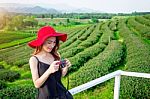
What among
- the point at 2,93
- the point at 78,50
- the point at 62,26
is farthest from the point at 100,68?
the point at 2,93

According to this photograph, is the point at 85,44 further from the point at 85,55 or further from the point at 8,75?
the point at 8,75

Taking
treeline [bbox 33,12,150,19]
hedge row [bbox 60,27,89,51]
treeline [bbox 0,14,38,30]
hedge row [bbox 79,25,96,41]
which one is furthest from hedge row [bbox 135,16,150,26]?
treeline [bbox 0,14,38,30]

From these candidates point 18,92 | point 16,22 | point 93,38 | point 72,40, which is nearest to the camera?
point 18,92

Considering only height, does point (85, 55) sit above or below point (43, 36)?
below

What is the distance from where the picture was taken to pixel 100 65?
567cm

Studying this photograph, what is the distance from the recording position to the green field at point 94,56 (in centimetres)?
401

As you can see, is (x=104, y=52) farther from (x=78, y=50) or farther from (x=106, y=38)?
(x=78, y=50)

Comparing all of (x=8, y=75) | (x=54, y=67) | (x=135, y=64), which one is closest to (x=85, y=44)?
(x=135, y=64)

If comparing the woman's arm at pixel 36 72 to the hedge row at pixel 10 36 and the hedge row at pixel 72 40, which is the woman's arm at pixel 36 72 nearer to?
the hedge row at pixel 10 36

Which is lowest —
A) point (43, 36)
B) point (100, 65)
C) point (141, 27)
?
point (100, 65)

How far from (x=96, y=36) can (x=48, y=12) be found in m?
1.28

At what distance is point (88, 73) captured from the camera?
5332 mm

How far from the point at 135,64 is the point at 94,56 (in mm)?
690

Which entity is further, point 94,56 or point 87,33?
point 94,56
